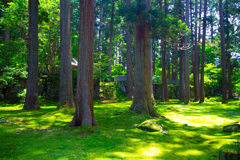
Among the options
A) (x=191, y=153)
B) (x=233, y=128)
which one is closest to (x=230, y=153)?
(x=191, y=153)

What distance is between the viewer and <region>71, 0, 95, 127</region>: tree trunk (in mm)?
6212

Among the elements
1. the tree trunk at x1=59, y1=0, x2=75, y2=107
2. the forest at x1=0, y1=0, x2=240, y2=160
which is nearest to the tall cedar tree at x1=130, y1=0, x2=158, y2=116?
the forest at x1=0, y1=0, x2=240, y2=160

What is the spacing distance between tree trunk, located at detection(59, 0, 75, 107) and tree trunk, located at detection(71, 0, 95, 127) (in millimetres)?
3405

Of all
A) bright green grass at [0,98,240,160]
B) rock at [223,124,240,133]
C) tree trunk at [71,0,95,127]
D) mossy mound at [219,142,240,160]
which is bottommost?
bright green grass at [0,98,240,160]

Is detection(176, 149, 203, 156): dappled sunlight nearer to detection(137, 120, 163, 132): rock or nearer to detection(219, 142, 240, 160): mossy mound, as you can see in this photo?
detection(219, 142, 240, 160): mossy mound

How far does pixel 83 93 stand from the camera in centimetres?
622

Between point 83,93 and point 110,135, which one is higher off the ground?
point 83,93

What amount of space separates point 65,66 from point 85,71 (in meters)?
3.99

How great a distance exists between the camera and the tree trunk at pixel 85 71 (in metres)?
6.21

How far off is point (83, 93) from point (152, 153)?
3.02 m

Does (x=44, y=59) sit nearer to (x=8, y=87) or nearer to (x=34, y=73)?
(x=8, y=87)

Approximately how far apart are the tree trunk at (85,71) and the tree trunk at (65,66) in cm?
341

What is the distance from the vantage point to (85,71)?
6238 millimetres

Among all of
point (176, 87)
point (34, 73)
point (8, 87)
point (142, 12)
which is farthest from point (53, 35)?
point (176, 87)
